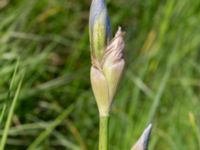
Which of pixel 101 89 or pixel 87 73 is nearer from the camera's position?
pixel 101 89

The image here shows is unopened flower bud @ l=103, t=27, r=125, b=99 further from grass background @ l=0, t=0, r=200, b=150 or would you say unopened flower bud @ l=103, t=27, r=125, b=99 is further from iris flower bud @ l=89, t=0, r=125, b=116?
grass background @ l=0, t=0, r=200, b=150

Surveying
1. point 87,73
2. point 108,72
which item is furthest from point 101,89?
point 87,73

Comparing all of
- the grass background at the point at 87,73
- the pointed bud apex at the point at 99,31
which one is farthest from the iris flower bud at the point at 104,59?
the grass background at the point at 87,73

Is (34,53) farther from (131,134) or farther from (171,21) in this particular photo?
(171,21)

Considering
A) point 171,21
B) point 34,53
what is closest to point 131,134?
point 34,53

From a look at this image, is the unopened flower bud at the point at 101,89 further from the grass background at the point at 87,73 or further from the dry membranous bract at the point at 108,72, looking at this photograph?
the grass background at the point at 87,73

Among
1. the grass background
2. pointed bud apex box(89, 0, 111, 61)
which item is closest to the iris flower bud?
pointed bud apex box(89, 0, 111, 61)

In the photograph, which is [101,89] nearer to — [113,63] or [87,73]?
[113,63]
